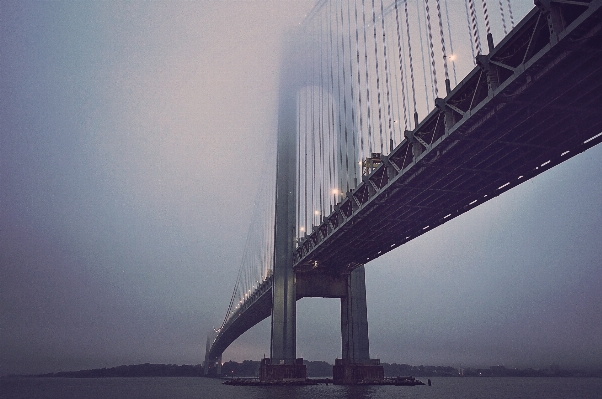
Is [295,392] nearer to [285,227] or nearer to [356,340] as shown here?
[356,340]

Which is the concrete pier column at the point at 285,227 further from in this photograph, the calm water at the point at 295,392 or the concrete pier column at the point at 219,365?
the concrete pier column at the point at 219,365

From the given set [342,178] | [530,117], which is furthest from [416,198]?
[342,178]

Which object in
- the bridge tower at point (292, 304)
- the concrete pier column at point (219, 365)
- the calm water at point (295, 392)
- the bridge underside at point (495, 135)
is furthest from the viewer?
the concrete pier column at point (219, 365)

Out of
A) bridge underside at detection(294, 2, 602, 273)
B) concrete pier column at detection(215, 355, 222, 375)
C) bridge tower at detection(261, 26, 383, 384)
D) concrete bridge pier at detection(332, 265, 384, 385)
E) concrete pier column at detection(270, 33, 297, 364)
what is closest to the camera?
bridge underside at detection(294, 2, 602, 273)

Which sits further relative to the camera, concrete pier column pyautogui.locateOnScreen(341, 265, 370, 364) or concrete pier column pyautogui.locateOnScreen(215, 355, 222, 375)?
concrete pier column pyautogui.locateOnScreen(215, 355, 222, 375)

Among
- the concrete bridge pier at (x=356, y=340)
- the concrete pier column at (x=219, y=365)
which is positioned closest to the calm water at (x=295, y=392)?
the concrete bridge pier at (x=356, y=340)

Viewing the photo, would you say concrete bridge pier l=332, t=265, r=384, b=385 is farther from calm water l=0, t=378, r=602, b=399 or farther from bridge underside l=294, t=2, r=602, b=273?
bridge underside l=294, t=2, r=602, b=273

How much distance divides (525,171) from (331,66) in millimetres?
40228

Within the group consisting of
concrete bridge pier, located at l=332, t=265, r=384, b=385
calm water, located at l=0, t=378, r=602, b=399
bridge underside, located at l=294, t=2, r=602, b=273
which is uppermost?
bridge underside, located at l=294, t=2, r=602, b=273

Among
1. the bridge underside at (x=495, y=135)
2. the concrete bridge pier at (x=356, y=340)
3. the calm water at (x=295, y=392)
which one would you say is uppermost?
the bridge underside at (x=495, y=135)

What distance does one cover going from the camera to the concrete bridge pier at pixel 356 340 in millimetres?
50281

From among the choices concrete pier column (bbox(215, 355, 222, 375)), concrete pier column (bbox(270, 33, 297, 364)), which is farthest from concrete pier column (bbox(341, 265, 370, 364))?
concrete pier column (bbox(215, 355, 222, 375))

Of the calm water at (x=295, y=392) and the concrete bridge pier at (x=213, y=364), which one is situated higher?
the concrete bridge pier at (x=213, y=364)

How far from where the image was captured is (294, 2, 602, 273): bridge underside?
15812mm
